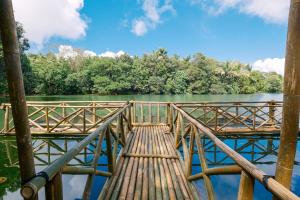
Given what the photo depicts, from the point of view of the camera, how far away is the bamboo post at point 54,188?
150cm

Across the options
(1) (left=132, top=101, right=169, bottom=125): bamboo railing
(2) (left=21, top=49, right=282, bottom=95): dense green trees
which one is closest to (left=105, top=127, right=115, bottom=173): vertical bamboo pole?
(1) (left=132, top=101, right=169, bottom=125): bamboo railing

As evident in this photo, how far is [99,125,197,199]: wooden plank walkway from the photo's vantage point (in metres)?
3.03

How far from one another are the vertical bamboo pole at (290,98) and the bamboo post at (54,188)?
65.9 inches

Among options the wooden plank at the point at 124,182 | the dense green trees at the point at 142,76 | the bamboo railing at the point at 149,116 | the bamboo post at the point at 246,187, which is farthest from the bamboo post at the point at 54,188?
the dense green trees at the point at 142,76

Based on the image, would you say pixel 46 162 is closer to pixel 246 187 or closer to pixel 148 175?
pixel 148 175

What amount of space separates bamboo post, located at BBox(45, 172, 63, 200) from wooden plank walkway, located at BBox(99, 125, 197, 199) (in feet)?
4.45

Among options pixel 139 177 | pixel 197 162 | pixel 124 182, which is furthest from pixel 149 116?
pixel 124 182

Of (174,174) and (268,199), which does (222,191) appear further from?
(174,174)

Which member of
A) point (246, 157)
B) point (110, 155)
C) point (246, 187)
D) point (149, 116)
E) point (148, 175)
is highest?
point (246, 187)

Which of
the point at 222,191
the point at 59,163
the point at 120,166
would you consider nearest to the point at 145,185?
the point at 120,166

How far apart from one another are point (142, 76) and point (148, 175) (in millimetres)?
43003

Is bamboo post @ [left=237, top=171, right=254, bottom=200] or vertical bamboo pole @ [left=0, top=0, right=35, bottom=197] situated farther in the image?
bamboo post @ [left=237, top=171, right=254, bottom=200]

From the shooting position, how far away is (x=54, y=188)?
154 cm

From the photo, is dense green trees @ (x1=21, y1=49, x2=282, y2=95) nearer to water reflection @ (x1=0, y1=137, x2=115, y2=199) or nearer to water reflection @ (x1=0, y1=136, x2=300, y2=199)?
water reflection @ (x1=0, y1=137, x2=115, y2=199)
